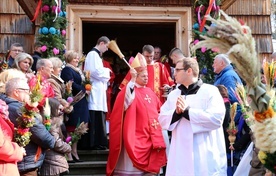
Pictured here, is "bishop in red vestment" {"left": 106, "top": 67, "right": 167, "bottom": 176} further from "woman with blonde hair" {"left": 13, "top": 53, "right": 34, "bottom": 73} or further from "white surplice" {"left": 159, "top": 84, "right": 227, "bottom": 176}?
"white surplice" {"left": 159, "top": 84, "right": 227, "bottom": 176}

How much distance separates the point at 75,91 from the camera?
8.01m

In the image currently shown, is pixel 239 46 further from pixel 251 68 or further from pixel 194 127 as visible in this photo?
pixel 194 127

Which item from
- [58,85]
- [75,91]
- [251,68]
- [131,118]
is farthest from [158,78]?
[251,68]

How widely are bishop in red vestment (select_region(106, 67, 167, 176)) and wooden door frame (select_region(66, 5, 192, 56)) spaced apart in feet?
9.78

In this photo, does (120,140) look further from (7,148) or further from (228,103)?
(7,148)

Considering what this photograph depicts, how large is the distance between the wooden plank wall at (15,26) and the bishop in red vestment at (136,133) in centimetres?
349

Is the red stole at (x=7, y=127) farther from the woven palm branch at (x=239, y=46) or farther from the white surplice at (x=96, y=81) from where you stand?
the white surplice at (x=96, y=81)

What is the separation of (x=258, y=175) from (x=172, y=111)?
129 centimetres

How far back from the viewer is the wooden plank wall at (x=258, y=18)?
10742 mm

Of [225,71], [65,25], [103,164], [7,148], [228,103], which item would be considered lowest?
[103,164]

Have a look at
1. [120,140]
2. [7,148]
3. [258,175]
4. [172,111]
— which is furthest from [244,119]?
[7,148]

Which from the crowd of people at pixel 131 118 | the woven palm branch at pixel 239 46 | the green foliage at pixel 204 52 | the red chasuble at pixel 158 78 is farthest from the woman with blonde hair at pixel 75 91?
the woven palm branch at pixel 239 46

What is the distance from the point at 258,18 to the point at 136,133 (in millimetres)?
4915

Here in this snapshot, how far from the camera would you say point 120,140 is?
23.6 feet
